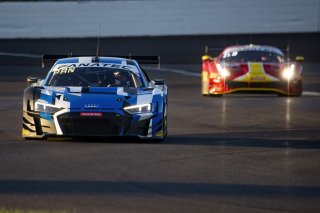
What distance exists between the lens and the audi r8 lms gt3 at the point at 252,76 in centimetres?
2130

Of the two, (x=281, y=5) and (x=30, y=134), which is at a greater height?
(x=281, y=5)

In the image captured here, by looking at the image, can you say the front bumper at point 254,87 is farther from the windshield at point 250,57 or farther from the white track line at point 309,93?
the white track line at point 309,93

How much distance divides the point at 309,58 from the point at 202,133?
20375 millimetres

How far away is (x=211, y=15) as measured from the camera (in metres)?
35.6

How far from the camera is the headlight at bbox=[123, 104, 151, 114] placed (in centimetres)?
1283

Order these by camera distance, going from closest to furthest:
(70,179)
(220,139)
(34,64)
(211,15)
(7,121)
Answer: (70,179)
(220,139)
(7,121)
(34,64)
(211,15)

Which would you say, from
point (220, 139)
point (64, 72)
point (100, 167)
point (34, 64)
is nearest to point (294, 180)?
point (100, 167)

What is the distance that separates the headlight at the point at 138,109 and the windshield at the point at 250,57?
30.7 ft

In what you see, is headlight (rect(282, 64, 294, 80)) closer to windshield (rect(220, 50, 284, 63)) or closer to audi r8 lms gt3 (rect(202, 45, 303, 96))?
audi r8 lms gt3 (rect(202, 45, 303, 96))

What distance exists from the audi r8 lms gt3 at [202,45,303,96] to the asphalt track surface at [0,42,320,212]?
3.99 metres

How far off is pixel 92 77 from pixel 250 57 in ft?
29.6

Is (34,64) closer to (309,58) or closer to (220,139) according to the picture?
(309,58)

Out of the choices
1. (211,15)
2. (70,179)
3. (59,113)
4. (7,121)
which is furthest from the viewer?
(211,15)

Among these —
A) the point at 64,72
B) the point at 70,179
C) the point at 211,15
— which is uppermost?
the point at 211,15
